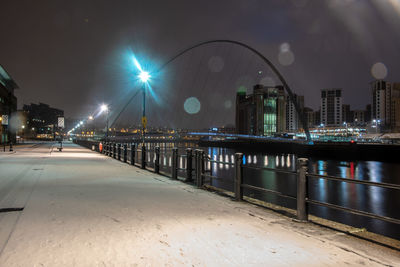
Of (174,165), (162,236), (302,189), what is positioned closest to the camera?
(162,236)

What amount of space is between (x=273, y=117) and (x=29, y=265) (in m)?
196

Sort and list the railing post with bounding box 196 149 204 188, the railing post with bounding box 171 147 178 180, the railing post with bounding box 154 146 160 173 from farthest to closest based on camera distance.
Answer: the railing post with bounding box 154 146 160 173, the railing post with bounding box 171 147 178 180, the railing post with bounding box 196 149 204 188

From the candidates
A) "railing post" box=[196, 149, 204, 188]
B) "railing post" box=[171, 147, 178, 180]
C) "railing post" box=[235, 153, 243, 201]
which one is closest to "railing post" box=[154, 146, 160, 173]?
"railing post" box=[171, 147, 178, 180]

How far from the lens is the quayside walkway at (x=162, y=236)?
422cm

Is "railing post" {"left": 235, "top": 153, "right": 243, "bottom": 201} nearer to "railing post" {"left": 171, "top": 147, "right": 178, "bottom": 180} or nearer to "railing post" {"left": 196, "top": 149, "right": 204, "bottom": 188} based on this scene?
"railing post" {"left": 196, "top": 149, "right": 204, "bottom": 188}

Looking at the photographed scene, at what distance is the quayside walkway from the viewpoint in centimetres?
422

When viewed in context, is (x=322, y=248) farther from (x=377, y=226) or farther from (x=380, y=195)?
(x=380, y=195)

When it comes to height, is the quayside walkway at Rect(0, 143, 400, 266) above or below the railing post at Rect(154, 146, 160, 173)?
below

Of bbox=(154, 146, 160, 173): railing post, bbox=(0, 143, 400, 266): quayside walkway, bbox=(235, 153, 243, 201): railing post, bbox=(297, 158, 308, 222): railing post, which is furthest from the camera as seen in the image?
bbox=(154, 146, 160, 173): railing post

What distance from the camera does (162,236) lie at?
5.17 m

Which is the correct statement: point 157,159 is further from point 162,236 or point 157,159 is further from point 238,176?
point 162,236

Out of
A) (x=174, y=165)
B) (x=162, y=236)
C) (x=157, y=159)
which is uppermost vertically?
(x=157, y=159)

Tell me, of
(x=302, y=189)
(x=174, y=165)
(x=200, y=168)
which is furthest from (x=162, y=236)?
(x=174, y=165)

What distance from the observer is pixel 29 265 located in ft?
12.8
